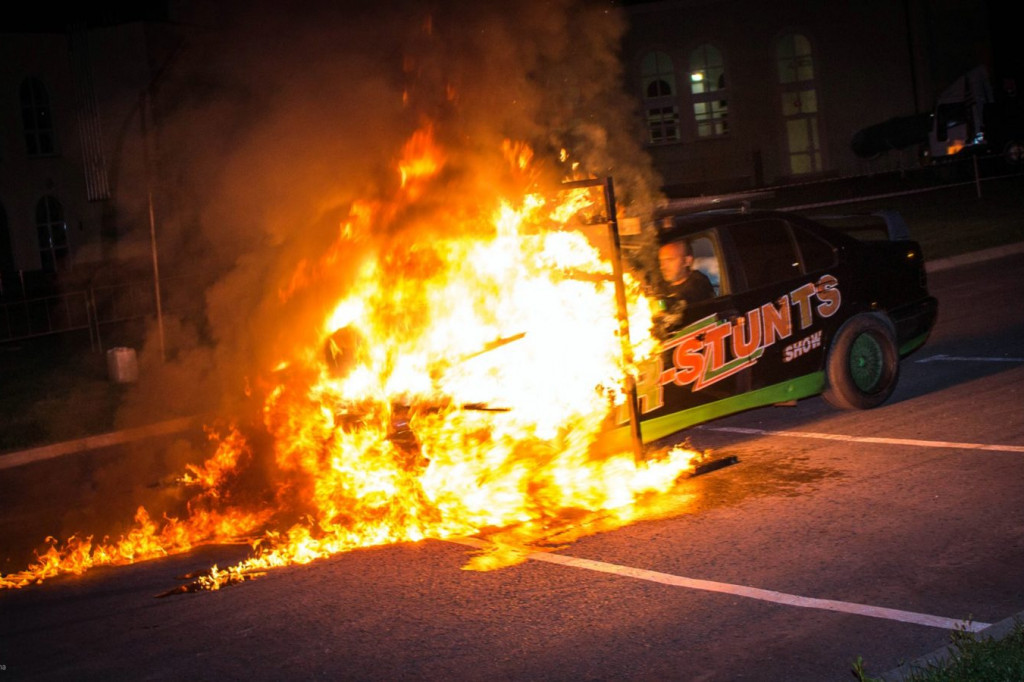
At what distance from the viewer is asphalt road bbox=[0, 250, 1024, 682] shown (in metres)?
4.85

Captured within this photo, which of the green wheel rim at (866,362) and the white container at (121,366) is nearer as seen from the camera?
the green wheel rim at (866,362)

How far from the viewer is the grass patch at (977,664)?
389cm

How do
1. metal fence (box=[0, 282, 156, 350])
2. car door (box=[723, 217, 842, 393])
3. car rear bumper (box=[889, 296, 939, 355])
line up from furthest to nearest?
metal fence (box=[0, 282, 156, 350]) < car rear bumper (box=[889, 296, 939, 355]) < car door (box=[723, 217, 842, 393])

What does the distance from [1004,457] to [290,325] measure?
483 cm

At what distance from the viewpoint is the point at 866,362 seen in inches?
350

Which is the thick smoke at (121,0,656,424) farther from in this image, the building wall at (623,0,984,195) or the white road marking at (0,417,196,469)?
the building wall at (623,0,984,195)

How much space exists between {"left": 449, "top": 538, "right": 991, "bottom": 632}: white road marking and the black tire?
3397 mm

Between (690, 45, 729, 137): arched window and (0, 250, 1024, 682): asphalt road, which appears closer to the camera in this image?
(0, 250, 1024, 682): asphalt road

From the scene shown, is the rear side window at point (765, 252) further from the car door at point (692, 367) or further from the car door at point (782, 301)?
the car door at point (692, 367)

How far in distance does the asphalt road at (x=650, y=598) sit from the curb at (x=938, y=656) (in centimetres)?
13

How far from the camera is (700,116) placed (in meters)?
40.2

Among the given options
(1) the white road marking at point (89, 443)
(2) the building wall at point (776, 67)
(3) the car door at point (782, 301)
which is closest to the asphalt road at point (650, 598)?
(3) the car door at point (782, 301)

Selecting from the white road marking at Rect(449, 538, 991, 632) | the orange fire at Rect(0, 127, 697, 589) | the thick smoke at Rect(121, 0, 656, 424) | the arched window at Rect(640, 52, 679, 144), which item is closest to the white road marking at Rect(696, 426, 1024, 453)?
the orange fire at Rect(0, 127, 697, 589)

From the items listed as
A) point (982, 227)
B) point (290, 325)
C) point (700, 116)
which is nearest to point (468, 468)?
point (290, 325)
